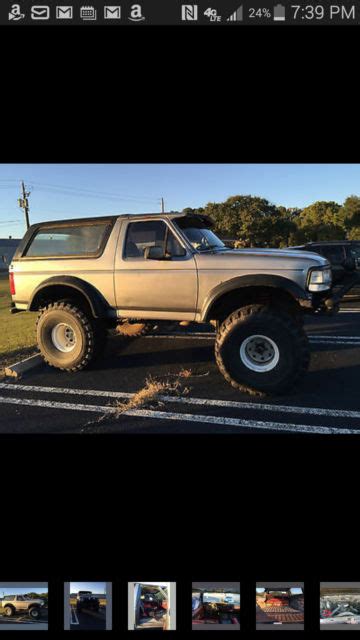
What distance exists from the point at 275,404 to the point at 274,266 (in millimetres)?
1568

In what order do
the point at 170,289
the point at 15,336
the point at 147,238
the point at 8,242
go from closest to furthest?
the point at 170,289 < the point at 147,238 < the point at 15,336 < the point at 8,242

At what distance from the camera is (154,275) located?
173 inches

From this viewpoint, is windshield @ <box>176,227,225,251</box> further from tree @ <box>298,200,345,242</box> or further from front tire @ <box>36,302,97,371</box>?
tree @ <box>298,200,345,242</box>

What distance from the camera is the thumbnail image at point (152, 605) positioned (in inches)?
65.5

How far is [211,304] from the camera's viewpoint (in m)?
4.15

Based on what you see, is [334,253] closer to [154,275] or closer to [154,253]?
[154,275]

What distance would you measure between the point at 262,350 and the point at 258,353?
0.06 m

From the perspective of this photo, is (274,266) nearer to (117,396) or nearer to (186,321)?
(186,321)

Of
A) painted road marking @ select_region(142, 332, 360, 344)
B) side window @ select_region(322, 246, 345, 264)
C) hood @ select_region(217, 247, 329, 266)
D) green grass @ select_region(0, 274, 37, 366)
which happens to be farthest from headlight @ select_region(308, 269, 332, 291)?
side window @ select_region(322, 246, 345, 264)

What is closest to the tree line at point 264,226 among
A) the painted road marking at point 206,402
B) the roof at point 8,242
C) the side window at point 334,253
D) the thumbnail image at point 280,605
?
the side window at point 334,253

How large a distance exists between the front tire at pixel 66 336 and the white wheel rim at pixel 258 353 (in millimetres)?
2107

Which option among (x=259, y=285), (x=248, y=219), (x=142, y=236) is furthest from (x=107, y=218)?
(x=248, y=219)
